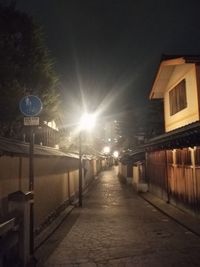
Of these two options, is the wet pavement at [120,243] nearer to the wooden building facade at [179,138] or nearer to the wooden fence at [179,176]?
the wooden fence at [179,176]

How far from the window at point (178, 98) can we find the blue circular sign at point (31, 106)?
36.9 ft

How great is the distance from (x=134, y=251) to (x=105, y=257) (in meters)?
0.98

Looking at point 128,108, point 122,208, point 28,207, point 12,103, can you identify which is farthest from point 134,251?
point 128,108

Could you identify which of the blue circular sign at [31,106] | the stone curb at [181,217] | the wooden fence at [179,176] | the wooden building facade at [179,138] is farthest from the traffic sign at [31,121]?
the wooden fence at [179,176]

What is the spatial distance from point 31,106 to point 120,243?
16.6 feet

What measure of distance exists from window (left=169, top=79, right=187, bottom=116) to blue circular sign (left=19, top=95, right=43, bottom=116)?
11.2 meters

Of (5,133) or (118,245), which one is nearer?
(118,245)

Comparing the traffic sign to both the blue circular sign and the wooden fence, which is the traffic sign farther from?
the wooden fence

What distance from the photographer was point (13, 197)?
26.1 feet

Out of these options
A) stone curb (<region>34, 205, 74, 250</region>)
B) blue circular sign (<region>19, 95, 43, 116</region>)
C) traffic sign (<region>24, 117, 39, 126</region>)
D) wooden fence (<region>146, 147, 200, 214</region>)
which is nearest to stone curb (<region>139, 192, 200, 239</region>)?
Answer: wooden fence (<region>146, 147, 200, 214</region>)

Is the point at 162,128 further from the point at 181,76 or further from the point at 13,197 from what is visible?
the point at 13,197

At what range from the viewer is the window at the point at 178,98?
19.0 m

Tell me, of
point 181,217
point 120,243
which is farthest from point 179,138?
point 120,243

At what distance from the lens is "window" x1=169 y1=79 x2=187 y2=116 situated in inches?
749
